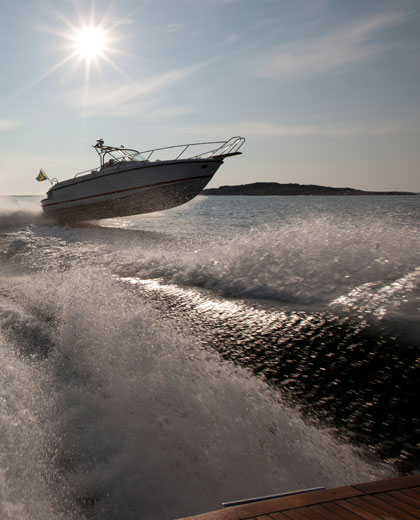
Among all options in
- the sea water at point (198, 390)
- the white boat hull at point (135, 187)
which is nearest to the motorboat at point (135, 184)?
the white boat hull at point (135, 187)

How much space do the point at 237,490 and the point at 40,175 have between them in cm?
3002

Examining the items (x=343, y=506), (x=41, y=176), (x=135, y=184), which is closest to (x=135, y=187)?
(x=135, y=184)

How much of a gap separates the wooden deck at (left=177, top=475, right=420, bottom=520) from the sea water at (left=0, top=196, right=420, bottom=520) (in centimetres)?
81

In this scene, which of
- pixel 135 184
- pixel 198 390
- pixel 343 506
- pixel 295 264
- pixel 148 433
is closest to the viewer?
pixel 343 506

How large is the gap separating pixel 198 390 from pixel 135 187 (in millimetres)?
18204

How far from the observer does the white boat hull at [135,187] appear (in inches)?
765

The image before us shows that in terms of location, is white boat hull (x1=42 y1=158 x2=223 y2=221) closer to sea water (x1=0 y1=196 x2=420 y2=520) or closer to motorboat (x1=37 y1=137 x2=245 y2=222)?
motorboat (x1=37 y1=137 x2=245 y2=222)

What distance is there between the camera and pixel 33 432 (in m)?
3.07

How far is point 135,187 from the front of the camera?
2055cm

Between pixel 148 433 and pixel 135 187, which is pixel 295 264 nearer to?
pixel 148 433

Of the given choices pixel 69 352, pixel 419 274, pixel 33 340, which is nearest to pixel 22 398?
pixel 69 352

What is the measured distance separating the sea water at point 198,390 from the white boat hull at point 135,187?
12.3m

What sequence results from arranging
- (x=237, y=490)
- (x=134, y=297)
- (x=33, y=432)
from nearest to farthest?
(x=237, y=490), (x=33, y=432), (x=134, y=297)

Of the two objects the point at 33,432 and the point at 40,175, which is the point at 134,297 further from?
the point at 40,175
